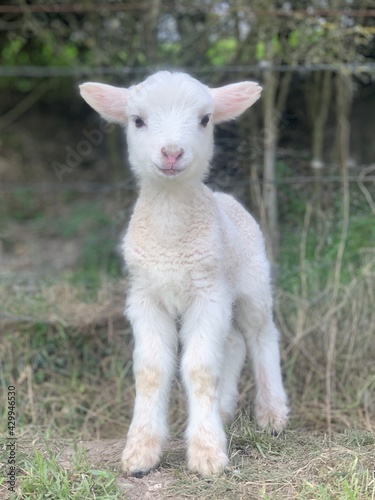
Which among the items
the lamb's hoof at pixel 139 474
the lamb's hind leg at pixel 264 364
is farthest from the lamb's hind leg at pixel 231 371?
the lamb's hoof at pixel 139 474

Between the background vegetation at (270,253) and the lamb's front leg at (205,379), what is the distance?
122 mm

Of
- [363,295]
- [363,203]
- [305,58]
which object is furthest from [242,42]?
[363,295]

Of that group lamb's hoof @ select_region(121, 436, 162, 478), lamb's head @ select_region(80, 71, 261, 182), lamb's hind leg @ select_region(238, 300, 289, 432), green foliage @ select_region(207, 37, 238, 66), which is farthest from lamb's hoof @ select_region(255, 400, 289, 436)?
green foliage @ select_region(207, 37, 238, 66)

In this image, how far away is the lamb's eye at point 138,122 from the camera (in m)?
4.11

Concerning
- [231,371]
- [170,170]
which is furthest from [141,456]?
[170,170]

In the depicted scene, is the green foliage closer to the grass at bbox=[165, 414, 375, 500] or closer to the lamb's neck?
the lamb's neck

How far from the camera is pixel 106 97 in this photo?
14.1 feet

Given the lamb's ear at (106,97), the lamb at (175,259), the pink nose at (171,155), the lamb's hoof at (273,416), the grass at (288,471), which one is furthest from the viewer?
the lamb's hoof at (273,416)

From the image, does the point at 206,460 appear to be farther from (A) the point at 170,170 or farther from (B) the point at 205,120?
(B) the point at 205,120

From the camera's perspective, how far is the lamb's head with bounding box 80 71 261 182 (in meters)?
3.91

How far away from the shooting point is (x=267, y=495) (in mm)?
3734

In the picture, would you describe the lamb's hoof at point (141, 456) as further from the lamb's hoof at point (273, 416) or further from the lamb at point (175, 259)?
the lamb's hoof at point (273, 416)

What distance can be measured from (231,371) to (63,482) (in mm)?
1324

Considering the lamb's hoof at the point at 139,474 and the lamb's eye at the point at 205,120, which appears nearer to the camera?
the lamb's hoof at the point at 139,474
